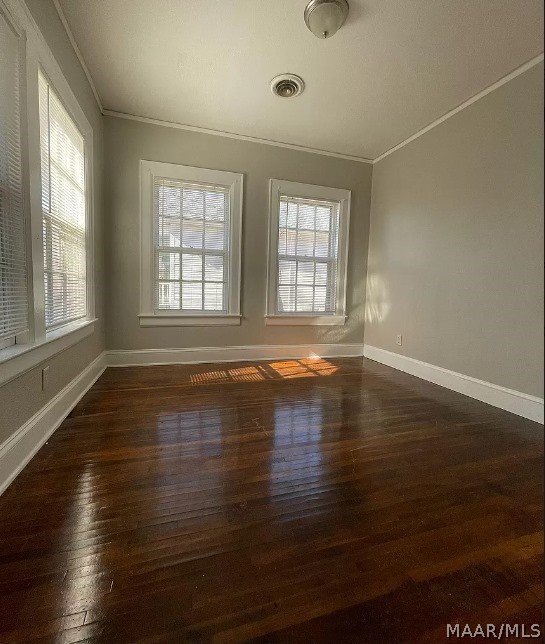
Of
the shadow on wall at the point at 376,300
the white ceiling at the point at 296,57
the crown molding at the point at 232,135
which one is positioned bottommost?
the shadow on wall at the point at 376,300

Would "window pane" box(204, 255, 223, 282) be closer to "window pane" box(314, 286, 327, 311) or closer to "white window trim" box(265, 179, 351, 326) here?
"white window trim" box(265, 179, 351, 326)

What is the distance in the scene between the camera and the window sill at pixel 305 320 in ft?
12.5

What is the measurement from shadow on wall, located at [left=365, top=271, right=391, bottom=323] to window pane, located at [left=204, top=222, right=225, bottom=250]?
80.0 inches

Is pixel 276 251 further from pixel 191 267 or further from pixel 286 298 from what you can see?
pixel 191 267

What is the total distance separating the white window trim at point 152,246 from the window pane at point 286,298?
0.56 metres

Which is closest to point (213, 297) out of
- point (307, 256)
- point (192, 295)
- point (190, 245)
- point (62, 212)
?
point (192, 295)

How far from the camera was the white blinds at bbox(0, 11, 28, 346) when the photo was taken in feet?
4.55

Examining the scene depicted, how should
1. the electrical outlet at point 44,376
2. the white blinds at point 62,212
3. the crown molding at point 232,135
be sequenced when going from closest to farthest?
the electrical outlet at point 44,376 → the white blinds at point 62,212 → the crown molding at point 232,135

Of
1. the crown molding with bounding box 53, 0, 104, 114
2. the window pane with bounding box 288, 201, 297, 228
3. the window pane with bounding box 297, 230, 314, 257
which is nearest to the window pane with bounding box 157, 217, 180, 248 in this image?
the crown molding with bounding box 53, 0, 104, 114

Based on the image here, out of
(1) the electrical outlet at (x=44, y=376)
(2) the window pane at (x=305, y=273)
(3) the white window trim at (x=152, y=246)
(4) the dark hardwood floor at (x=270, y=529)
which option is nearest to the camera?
(4) the dark hardwood floor at (x=270, y=529)

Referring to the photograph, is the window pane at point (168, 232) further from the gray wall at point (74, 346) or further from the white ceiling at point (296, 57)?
the white ceiling at point (296, 57)

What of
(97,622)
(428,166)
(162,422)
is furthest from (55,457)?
(428,166)

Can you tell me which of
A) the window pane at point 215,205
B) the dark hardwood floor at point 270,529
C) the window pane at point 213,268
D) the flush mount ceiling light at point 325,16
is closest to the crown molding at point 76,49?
the window pane at point 215,205

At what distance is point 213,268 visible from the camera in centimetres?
355
